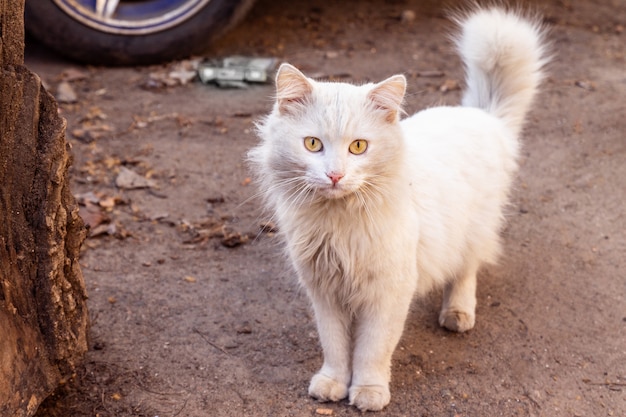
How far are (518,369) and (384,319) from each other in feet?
2.20

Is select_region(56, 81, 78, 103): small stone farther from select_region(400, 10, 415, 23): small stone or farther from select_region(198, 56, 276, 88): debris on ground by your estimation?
select_region(400, 10, 415, 23): small stone

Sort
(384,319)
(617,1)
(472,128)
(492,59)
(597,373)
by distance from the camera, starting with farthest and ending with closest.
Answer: (617,1)
(492,59)
(472,128)
(597,373)
(384,319)

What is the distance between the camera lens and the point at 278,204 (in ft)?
9.82

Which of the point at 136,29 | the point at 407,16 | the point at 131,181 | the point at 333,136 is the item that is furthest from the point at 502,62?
the point at 407,16

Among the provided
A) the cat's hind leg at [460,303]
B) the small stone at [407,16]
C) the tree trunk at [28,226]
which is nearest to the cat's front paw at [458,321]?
the cat's hind leg at [460,303]

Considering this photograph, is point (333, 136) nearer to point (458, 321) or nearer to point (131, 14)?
point (458, 321)

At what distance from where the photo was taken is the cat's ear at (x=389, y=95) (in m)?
2.75

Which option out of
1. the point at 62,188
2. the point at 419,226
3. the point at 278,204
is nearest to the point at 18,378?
the point at 62,188

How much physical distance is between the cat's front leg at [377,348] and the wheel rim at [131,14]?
328 cm

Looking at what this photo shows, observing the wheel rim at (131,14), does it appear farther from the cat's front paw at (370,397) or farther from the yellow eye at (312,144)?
the cat's front paw at (370,397)

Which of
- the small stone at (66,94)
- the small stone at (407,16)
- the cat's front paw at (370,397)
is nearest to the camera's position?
the cat's front paw at (370,397)

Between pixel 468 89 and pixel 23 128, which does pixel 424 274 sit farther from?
pixel 23 128

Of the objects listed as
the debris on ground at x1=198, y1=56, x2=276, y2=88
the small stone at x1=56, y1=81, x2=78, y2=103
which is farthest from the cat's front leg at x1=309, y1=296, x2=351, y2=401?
the small stone at x1=56, y1=81, x2=78, y2=103

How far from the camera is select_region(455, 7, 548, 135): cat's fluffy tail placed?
12.1 ft
